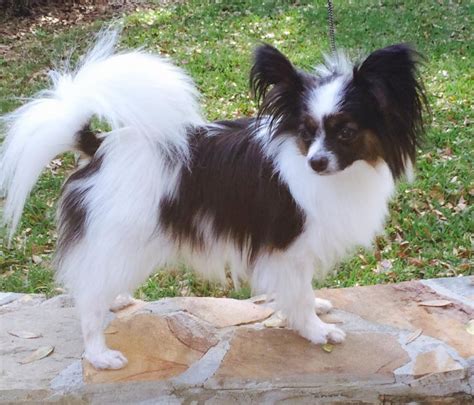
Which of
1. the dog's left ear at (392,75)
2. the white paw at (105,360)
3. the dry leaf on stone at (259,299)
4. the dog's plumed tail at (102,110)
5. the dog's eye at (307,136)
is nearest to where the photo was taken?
the dog's left ear at (392,75)

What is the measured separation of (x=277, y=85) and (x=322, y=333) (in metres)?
1.08

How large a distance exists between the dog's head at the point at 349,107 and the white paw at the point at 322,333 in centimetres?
77

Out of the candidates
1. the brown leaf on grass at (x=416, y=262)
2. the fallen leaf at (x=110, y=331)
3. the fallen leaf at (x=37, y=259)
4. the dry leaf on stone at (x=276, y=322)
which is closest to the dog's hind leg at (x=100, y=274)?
the fallen leaf at (x=110, y=331)

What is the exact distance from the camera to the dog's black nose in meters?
2.29

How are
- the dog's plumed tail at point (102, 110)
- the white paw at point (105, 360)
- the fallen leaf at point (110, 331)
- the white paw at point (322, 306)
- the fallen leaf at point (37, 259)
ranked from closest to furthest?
the dog's plumed tail at point (102, 110) < the white paw at point (105, 360) < the fallen leaf at point (110, 331) < the white paw at point (322, 306) < the fallen leaf at point (37, 259)

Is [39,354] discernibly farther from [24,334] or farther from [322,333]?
[322,333]

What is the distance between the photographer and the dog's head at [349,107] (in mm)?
2305

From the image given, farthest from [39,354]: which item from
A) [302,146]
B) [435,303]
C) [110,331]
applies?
[435,303]

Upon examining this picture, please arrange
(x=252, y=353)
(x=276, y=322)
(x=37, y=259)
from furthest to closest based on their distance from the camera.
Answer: (x=37, y=259) < (x=276, y=322) < (x=252, y=353)

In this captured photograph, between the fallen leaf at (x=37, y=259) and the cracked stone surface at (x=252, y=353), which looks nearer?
the cracked stone surface at (x=252, y=353)

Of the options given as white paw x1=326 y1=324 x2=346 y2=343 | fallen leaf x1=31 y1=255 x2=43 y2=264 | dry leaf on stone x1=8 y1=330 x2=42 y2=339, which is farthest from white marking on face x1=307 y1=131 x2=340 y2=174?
fallen leaf x1=31 y1=255 x2=43 y2=264

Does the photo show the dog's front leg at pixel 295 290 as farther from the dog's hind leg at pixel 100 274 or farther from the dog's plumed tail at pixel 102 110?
the dog's plumed tail at pixel 102 110

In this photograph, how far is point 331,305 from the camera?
3.15 m

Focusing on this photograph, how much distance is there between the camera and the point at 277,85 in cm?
248
